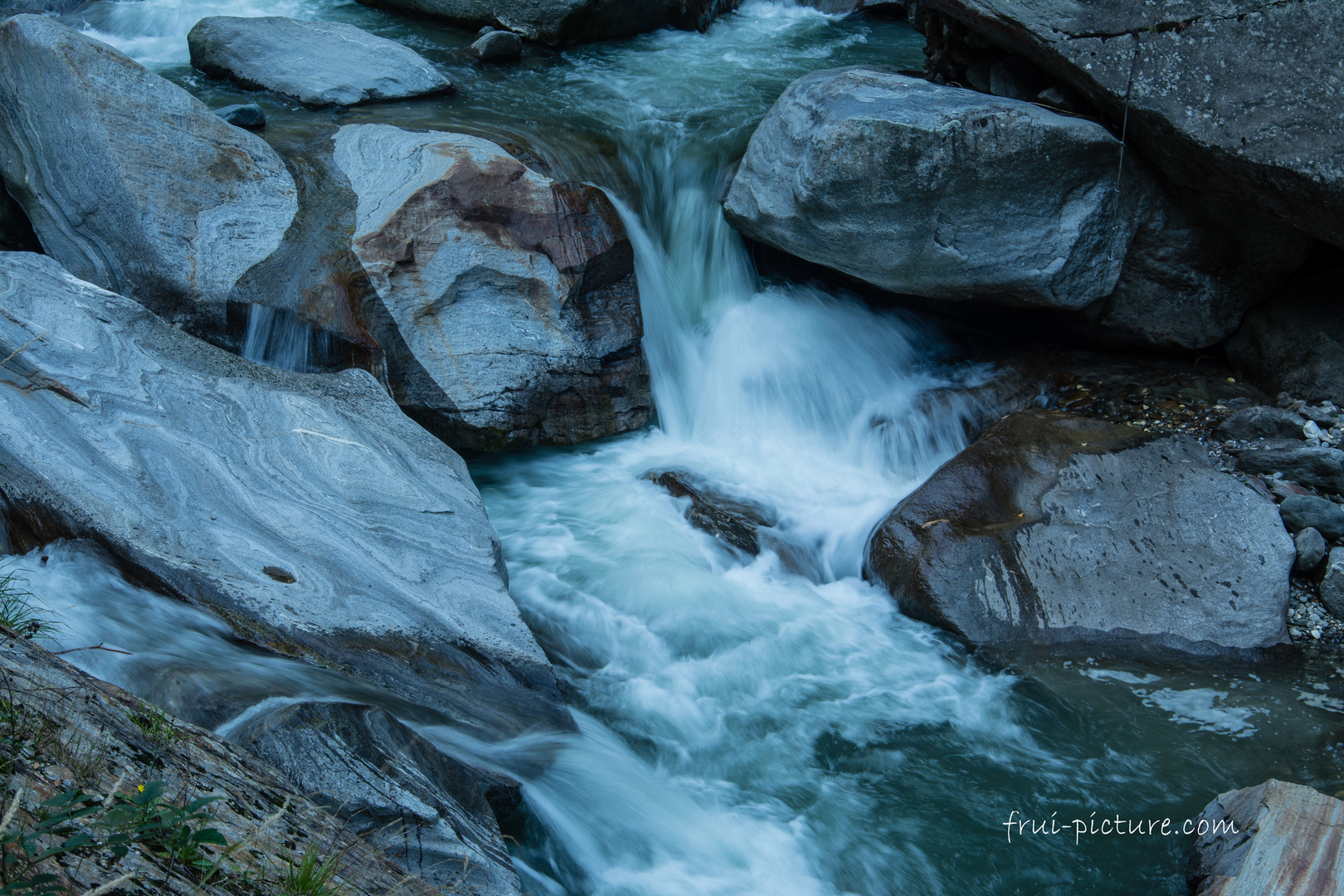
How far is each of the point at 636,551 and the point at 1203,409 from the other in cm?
394

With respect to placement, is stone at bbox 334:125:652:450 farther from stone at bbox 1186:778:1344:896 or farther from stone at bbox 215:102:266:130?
stone at bbox 1186:778:1344:896

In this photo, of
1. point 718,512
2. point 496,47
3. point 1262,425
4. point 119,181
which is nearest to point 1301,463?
point 1262,425

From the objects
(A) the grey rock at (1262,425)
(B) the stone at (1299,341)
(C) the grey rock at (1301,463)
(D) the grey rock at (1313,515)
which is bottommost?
(D) the grey rock at (1313,515)

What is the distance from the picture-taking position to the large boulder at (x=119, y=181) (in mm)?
5305

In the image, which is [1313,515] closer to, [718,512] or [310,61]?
[718,512]

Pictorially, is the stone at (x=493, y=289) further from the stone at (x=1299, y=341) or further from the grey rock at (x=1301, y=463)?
the stone at (x=1299, y=341)

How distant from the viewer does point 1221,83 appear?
499 centimetres

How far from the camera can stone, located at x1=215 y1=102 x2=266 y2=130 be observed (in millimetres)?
6441

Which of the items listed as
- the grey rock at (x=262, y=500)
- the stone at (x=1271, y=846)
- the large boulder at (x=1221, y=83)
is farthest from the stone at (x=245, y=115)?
the stone at (x=1271, y=846)

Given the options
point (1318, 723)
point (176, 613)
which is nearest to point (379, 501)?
point (176, 613)

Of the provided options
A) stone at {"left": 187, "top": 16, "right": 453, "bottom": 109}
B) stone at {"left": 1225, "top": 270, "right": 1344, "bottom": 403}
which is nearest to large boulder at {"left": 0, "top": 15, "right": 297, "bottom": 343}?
stone at {"left": 187, "top": 16, "right": 453, "bottom": 109}

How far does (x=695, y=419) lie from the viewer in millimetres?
6691

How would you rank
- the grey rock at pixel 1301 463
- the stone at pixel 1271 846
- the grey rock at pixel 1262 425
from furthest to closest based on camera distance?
the grey rock at pixel 1262 425 → the grey rock at pixel 1301 463 → the stone at pixel 1271 846

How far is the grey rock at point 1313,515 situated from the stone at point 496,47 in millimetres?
7812
